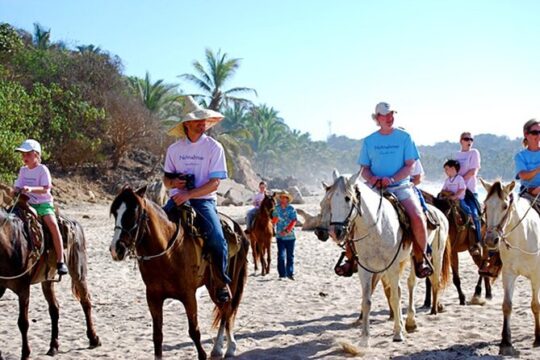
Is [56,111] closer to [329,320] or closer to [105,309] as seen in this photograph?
[105,309]

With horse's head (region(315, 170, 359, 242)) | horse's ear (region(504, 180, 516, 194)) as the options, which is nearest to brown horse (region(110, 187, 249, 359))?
horse's head (region(315, 170, 359, 242))

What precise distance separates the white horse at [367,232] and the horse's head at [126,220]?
1819mm

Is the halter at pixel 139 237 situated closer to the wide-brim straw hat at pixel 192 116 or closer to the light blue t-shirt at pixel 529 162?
the wide-brim straw hat at pixel 192 116

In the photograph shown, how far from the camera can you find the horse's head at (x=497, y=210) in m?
6.25

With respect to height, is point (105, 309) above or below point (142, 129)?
below

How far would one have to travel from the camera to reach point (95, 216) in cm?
2631

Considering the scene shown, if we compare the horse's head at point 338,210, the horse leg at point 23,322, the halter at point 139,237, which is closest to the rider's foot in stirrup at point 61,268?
the horse leg at point 23,322

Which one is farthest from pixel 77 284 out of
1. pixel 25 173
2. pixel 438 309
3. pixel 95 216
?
pixel 95 216

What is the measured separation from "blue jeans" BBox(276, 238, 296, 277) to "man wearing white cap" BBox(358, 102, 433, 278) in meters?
5.83

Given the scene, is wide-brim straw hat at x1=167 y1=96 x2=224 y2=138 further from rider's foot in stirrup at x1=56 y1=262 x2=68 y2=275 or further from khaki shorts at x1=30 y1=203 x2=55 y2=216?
rider's foot in stirrup at x1=56 y1=262 x2=68 y2=275

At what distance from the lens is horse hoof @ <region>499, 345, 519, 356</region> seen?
6352 millimetres

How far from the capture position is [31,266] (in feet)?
22.9

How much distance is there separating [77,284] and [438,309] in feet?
17.4

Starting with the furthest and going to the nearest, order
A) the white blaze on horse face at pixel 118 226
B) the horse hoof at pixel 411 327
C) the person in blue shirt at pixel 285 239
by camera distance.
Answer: the person in blue shirt at pixel 285 239, the horse hoof at pixel 411 327, the white blaze on horse face at pixel 118 226
